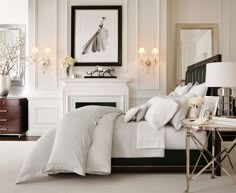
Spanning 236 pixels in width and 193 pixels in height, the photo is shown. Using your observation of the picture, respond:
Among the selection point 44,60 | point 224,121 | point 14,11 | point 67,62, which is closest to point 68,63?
point 67,62

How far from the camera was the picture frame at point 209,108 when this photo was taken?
9.84 ft

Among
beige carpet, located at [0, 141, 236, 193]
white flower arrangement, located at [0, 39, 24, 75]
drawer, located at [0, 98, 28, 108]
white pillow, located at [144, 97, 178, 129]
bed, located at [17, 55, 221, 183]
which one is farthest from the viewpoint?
white flower arrangement, located at [0, 39, 24, 75]

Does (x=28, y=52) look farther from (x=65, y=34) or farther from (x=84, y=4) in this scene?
(x=84, y=4)

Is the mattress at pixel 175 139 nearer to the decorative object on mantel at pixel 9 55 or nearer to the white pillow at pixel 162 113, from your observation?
the white pillow at pixel 162 113

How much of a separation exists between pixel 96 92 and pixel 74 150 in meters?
3.35

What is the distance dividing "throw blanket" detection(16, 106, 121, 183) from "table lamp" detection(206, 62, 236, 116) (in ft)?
3.74

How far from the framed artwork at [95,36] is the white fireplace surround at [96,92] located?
1.49ft

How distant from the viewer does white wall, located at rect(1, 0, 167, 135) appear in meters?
6.51

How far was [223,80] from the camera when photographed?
2.93 m

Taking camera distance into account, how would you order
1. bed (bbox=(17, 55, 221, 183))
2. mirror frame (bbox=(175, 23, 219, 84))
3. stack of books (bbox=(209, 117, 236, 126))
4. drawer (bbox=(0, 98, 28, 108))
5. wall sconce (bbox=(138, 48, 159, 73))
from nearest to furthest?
1. stack of books (bbox=(209, 117, 236, 126))
2. bed (bbox=(17, 55, 221, 183))
3. drawer (bbox=(0, 98, 28, 108))
4. wall sconce (bbox=(138, 48, 159, 73))
5. mirror frame (bbox=(175, 23, 219, 84))

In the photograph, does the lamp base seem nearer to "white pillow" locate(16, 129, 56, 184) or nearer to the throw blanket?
the throw blanket

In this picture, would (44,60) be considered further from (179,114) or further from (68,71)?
(179,114)

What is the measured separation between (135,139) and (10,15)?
196 inches

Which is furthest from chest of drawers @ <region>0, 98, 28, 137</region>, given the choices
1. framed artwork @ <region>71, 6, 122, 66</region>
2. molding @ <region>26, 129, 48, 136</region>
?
framed artwork @ <region>71, 6, 122, 66</region>
